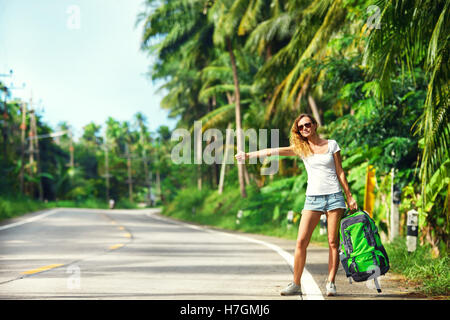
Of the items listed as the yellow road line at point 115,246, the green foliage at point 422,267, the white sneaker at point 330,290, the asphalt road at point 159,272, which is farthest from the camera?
the yellow road line at point 115,246

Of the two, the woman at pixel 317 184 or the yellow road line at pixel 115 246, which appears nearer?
the woman at pixel 317 184

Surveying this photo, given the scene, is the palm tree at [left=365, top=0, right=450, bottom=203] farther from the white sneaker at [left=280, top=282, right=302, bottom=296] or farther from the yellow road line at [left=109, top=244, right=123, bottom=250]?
the yellow road line at [left=109, top=244, right=123, bottom=250]

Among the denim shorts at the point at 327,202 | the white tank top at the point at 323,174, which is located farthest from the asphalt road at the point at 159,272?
the white tank top at the point at 323,174

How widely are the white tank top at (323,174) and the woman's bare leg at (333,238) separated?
0.73ft

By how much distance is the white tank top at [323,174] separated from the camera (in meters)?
5.94

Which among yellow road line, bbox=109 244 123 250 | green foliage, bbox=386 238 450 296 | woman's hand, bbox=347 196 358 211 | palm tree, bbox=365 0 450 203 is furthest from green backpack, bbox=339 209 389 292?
yellow road line, bbox=109 244 123 250

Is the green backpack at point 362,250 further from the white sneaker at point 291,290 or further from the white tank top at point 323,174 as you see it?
the white sneaker at point 291,290

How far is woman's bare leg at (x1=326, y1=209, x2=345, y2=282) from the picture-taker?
19.6 feet

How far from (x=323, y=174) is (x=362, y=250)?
802mm

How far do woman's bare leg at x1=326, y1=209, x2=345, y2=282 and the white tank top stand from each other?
0.73 ft

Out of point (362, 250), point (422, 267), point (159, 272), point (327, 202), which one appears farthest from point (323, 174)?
point (159, 272)

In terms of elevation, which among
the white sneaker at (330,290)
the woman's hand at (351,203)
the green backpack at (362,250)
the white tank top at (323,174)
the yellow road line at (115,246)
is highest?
the white tank top at (323,174)

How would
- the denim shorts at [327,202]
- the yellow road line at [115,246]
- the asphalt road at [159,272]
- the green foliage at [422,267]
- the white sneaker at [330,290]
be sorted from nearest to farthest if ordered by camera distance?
1. the denim shorts at [327,202]
2. the white sneaker at [330,290]
3. the asphalt road at [159,272]
4. the green foliage at [422,267]
5. the yellow road line at [115,246]
